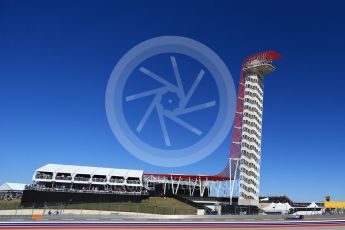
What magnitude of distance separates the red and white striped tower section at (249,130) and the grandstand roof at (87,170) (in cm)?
3067

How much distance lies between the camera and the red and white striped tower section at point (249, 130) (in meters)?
108

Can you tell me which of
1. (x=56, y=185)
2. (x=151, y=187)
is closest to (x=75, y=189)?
(x=56, y=185)

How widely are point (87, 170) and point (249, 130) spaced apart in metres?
47.2

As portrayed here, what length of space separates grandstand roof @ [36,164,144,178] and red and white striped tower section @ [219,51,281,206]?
1208 inches

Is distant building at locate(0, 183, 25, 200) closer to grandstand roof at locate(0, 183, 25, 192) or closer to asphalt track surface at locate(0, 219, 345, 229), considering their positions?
grandstand roof at locate(0, 183, 25, 192)

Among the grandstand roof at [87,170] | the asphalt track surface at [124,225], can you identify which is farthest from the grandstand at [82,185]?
the asphalt track surface at [124,225]

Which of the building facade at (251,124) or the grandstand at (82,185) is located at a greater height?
the building facade at (251,124)

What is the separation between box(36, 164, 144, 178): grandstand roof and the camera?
290 ft

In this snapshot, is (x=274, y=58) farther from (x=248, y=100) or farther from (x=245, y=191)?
(x=245, y=191)

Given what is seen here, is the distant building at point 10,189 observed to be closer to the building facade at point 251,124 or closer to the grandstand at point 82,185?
the grandstand at point 82,185

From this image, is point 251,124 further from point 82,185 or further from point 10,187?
point 10,187

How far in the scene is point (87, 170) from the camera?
300ft

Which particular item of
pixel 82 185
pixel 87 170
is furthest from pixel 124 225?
pixel 87 170

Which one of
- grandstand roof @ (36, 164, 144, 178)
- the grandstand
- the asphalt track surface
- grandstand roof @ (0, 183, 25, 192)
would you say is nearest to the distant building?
grandstand roof @ (0, 183, 25, 192)
